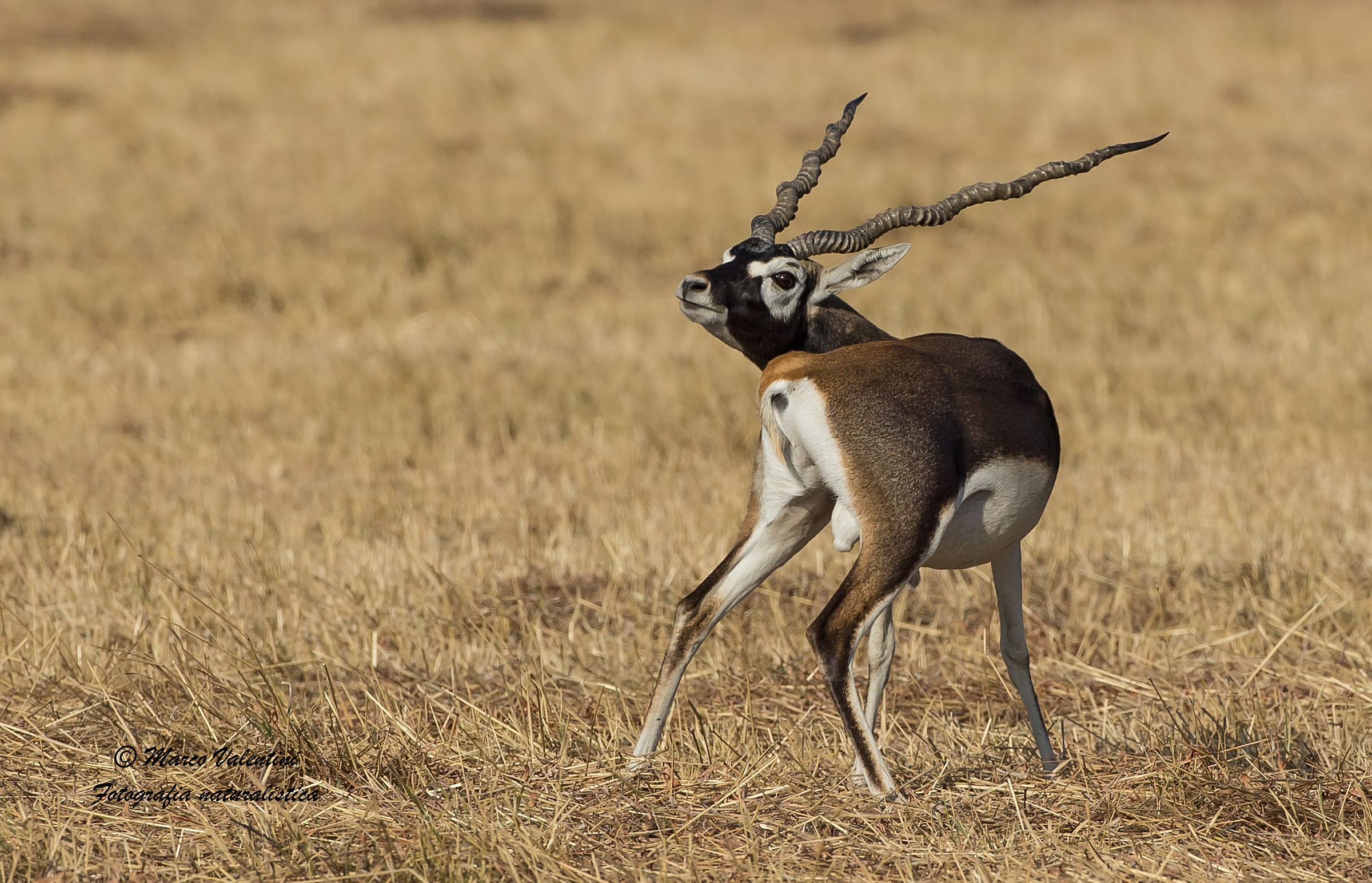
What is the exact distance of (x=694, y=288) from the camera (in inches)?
198

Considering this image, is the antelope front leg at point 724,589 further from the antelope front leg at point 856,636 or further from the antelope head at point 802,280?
the antelope head at point 802,280

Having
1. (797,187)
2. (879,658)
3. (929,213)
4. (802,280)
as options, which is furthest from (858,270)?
(879,658)

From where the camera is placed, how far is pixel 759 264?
5.14m

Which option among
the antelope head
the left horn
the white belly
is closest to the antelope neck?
the antelope head

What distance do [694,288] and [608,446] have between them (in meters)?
5.30

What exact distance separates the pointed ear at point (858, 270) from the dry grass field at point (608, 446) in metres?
1.59

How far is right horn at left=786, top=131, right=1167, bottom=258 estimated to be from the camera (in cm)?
520

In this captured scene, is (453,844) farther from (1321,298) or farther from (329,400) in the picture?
(1321,298)

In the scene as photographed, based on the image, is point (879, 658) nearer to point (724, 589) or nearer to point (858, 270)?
point (724, 589)

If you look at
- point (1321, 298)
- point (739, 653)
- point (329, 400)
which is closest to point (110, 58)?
point (329, 400)

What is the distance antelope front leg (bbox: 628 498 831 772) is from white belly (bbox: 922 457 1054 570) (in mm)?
448

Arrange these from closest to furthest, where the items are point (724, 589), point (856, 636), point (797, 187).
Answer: point (856, 636), point (724, 589), point (797, 187)

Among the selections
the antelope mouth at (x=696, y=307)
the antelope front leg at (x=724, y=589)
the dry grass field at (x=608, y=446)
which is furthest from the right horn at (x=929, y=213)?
the dry grass field at (x=608, y=446)

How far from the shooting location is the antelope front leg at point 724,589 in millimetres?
4801
